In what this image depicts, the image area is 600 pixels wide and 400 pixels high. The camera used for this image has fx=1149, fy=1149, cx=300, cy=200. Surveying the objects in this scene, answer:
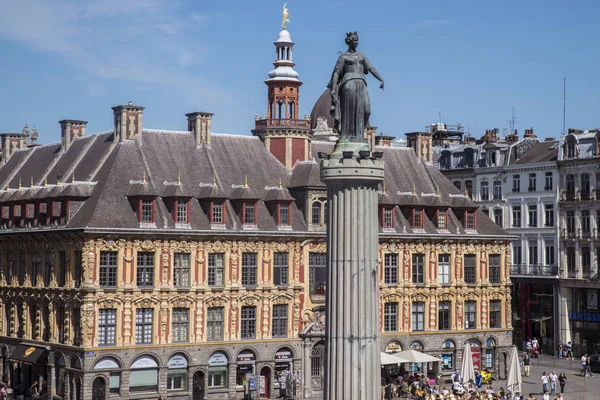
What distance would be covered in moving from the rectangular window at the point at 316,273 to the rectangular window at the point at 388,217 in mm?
4720

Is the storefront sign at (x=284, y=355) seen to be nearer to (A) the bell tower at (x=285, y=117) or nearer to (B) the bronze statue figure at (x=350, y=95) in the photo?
(A) the bell tower at (x=285, y=117)

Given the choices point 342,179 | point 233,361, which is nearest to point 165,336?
point 233,361

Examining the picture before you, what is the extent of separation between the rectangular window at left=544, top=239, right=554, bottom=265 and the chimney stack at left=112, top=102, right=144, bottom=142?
3219cm

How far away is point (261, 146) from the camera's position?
66750 mm

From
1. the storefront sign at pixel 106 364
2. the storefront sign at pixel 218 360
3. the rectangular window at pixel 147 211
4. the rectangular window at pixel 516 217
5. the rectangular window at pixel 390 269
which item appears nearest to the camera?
the storefront sign at pixel 106 364

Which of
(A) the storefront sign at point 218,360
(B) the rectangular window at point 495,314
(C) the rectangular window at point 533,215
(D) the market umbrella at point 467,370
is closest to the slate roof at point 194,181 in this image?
(B) the rectangular window at point 495,314

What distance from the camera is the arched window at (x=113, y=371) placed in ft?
183

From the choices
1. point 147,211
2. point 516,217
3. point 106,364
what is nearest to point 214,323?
point 106,364

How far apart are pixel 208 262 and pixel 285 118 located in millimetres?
11303

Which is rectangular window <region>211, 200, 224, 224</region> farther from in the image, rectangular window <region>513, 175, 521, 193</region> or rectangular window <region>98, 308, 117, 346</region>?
rectangular window <region>513, 175, 521, 193</region>

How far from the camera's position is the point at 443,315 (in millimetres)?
67062

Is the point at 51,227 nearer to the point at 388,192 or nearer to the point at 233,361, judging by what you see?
the point at 233,361

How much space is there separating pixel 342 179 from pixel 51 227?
34.8 m

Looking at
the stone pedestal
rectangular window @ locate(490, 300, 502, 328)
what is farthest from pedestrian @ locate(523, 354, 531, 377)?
the stone pedestal
